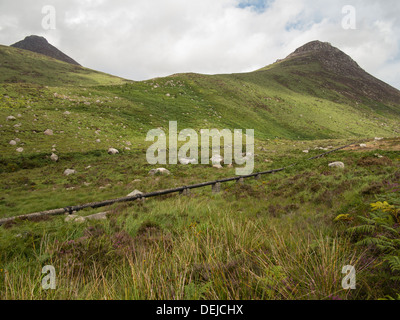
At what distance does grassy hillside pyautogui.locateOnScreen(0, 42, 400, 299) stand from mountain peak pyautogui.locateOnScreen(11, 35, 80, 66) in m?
123

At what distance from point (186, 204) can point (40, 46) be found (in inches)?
8216

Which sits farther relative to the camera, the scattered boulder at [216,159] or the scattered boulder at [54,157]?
the scattered boulder at [216,159]

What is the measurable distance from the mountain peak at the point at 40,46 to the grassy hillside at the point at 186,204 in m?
123

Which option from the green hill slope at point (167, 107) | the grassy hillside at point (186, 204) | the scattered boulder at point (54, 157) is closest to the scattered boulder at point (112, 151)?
the grassy hillside at point (186, 204)

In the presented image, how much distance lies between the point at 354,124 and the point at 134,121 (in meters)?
56.2

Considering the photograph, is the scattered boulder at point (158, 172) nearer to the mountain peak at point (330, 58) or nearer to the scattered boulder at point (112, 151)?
the scattered boulder at point (112, 151)

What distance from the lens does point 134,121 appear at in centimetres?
2856

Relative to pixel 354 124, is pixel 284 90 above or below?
above

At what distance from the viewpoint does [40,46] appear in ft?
502

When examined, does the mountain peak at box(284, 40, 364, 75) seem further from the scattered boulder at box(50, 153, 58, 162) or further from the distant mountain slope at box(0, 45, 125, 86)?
the scattered boulder at box(50, 153, 58, 162)

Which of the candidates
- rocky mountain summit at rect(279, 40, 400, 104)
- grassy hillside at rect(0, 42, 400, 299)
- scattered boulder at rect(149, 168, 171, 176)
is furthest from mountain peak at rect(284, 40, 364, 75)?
scattered boulder at rect(149, 168, 171, 176)

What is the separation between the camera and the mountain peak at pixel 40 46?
148625 mm

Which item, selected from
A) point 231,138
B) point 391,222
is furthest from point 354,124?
point 391,222
